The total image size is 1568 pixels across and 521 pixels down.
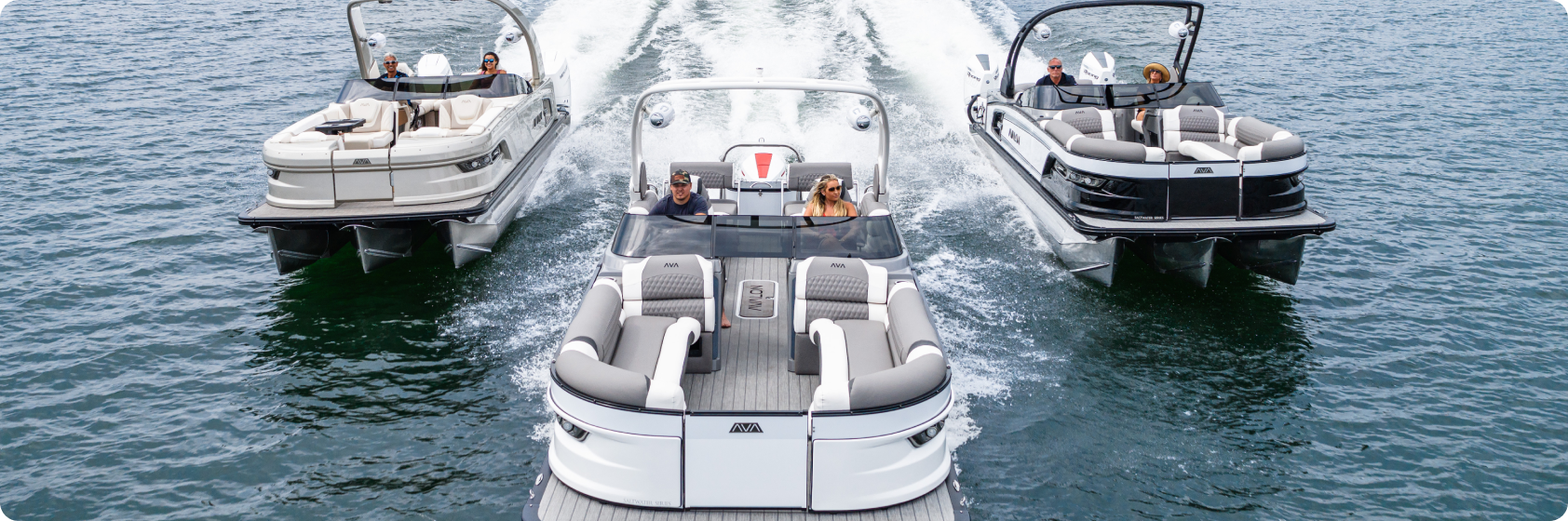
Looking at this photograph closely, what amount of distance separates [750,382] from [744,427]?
1.13 meters

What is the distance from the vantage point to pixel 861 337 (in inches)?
232

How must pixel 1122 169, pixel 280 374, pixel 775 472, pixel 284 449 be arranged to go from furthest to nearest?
pixel 1122 169
pixel 280 374
pixel 284 449
pixel 775 472

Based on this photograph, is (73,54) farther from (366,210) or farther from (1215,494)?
(1215,494)

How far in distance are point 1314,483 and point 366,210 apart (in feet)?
26.6

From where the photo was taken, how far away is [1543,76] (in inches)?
663

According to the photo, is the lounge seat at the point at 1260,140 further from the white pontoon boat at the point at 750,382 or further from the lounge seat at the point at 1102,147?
the white pontoon boat at the point at 750,382

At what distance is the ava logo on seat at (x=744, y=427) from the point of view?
479cm

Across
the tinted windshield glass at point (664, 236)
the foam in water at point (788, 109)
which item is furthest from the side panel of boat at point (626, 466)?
the tinted windshield glass at point (664, 236)

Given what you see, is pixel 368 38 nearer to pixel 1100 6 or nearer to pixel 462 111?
pixel 462 111

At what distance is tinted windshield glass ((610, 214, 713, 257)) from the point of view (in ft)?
22.8

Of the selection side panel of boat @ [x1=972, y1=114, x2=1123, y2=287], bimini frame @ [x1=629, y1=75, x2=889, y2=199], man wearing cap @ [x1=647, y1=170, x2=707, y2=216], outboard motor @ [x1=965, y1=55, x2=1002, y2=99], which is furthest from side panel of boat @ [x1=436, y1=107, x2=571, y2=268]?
outboard motor @ [x1=965, y1=55, x2=1002, y2=99]

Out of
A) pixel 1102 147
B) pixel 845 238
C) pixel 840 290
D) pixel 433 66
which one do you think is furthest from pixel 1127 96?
pixel 433 66

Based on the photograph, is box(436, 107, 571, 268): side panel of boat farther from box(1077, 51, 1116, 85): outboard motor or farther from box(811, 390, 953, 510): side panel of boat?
box(1077, 51, 1116, 85): outboard motor

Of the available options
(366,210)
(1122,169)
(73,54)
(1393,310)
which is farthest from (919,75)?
(73,54)
